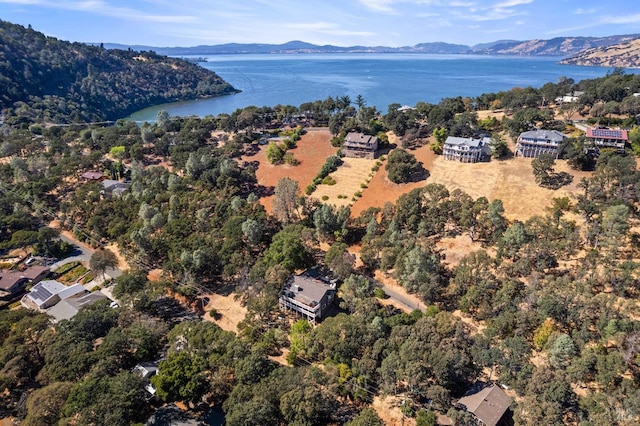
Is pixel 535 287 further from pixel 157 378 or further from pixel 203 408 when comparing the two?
pixel 157 378

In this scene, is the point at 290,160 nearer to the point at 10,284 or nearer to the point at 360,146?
the point at 360,146

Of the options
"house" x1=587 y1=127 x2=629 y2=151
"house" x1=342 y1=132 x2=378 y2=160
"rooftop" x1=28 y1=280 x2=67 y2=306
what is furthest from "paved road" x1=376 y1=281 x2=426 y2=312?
"house" x1=587 y1=127 x2=629 y2=151

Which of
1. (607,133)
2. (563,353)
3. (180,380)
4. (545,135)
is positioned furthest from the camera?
(545,135)

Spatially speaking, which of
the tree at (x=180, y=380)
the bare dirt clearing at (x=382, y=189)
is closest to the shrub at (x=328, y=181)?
the bare dirt clearing at (x=382, y=189)

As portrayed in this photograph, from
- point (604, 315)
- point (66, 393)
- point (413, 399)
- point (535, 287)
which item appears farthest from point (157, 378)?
point (604, 315)

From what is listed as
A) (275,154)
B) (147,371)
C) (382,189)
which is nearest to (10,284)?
(147,371)

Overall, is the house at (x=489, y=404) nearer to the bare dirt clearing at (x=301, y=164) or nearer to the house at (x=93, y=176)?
the bare dirt clearing at (x=301, y=164)

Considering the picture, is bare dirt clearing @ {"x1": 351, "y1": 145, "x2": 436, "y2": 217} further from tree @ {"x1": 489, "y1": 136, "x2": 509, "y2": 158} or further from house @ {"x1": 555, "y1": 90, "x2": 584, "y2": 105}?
house @ {"x1": 555, "y1": 90, "x2": 584, "y2": 105}
